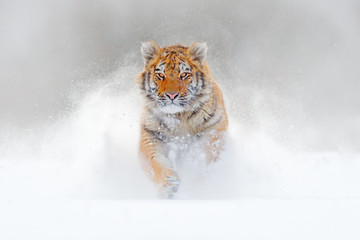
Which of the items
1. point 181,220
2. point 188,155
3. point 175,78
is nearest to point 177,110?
point 175,78

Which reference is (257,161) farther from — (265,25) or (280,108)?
(265,25)

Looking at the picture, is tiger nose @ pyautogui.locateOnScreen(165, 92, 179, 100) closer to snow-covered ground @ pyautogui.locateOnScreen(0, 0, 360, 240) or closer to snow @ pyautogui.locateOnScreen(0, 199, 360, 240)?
snow-covered ground @ pyautogui.locateOnScreen(0, 0, 360, 240)

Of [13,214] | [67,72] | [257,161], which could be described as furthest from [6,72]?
[13,214]

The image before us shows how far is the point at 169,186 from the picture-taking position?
3.06 m

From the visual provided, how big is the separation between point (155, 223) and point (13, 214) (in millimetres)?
661

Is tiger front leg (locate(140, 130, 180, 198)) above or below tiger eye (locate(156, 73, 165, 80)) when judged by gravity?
below

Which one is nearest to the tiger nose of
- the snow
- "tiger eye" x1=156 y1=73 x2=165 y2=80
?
"tiger eye" x1=156 y1=73 x2=165 y2=80

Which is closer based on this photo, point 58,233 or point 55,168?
point 58,233

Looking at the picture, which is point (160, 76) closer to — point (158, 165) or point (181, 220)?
point (158, 165)

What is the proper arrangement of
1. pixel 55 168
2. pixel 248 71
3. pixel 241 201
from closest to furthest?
pixel 241 201
pixel 55 168
pixel 248 71

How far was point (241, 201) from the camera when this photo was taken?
85.2 inches

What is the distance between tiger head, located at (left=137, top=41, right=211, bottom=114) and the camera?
3531 millimetres

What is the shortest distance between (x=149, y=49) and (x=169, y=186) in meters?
1.43

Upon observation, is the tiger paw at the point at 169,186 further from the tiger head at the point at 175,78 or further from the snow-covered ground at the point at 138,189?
the tiger head at the point at 175,78
